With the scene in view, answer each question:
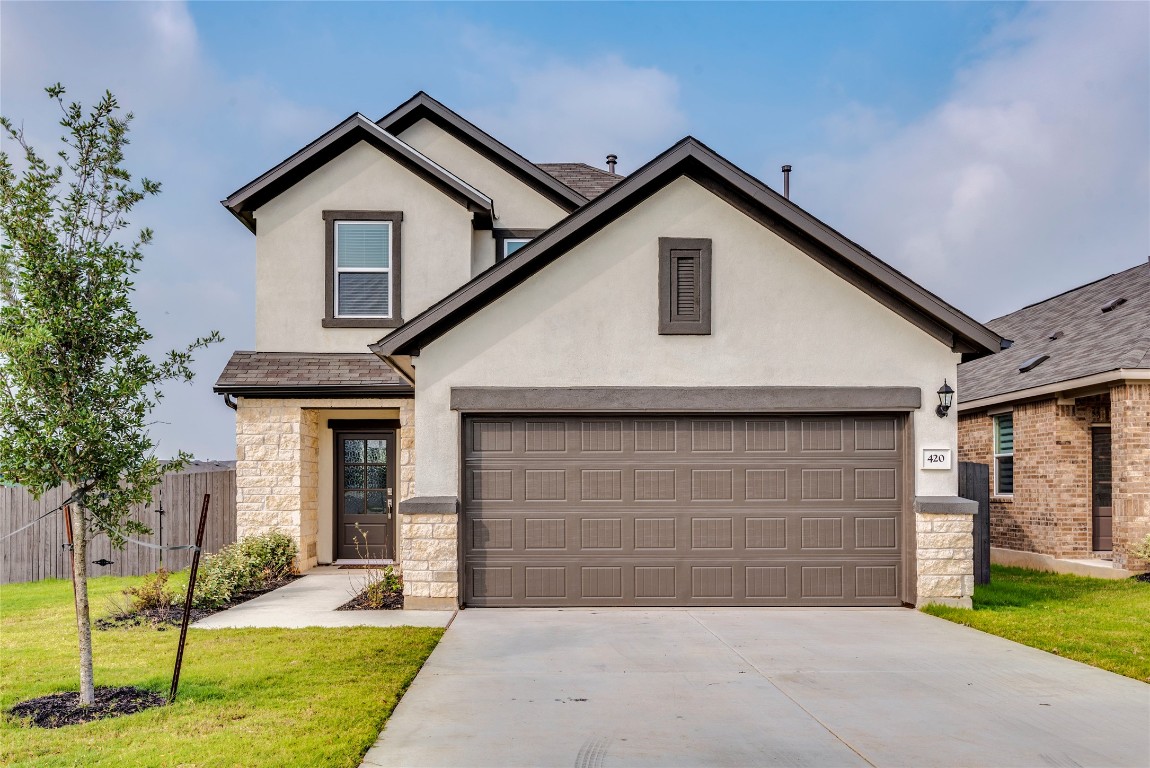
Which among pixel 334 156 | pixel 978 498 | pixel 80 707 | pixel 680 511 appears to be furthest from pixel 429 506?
pixel 978 498

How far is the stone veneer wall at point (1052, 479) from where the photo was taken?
50.2 feet

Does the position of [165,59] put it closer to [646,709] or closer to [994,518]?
[646,709]

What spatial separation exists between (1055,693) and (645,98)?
2867cm

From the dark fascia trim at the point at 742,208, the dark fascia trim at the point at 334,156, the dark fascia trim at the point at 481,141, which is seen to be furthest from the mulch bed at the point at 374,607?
Answer: the dark fascia trim at the point at 481,141

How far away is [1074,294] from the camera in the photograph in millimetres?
20953

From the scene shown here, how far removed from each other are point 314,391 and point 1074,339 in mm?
14433

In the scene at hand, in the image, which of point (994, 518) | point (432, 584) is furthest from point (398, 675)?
point (994, 518)

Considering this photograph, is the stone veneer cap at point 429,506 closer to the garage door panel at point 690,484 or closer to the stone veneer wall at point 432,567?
the stone veneer wall at point 432,567

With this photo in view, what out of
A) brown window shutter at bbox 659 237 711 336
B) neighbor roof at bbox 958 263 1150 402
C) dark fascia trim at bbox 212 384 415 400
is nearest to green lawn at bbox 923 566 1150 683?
neighbor roof at bbox 958 263 1150 402

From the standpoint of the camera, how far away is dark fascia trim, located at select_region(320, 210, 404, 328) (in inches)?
573

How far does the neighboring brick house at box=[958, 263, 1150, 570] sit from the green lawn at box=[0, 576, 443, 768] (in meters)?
11.6

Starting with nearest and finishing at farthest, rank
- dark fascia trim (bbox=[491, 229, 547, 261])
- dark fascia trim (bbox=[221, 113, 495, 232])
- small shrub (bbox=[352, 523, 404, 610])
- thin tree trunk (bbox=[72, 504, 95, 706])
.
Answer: thin tree trunk (bbox=[72, 504, 95, 706]) < small shrub (bbox=[352, 523, 404, 610]) < dark fascia trim (bbox=[221, 113, 495, 232]) < dark fascia trim (bbox=[491, 229, 547, 261])

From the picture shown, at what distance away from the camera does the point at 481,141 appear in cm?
1586

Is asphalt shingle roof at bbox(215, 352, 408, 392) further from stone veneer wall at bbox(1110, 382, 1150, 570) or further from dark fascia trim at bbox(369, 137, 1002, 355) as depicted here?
stone veneer wall at bbox(1110, 382, 1150, 570)
